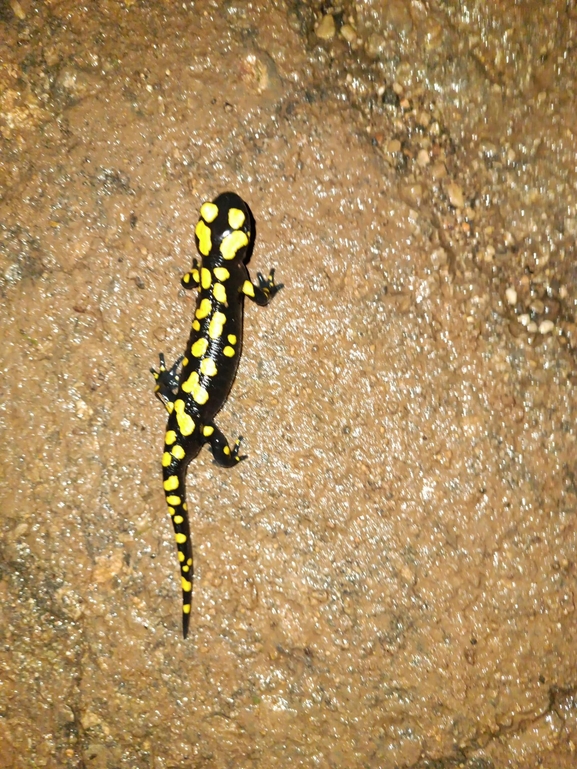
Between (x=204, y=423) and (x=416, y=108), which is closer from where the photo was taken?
(x=204, y=423)

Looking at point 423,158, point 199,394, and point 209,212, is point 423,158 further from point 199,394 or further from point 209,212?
point 199,394

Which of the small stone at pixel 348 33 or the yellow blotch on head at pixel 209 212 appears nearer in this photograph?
the yellow blotch on head at pixel 209 212

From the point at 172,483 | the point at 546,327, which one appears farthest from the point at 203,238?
the point at 546,327

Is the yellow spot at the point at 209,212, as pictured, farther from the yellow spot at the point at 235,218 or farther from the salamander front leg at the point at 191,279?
the salamander front leg at the point at 191,279

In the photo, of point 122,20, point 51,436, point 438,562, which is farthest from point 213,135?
point 438,562

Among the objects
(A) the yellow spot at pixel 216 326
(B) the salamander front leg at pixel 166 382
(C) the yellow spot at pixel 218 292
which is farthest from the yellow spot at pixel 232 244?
(B) the salamander front leg at pixel 166 382

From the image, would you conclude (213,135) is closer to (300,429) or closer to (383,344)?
(383,344)
